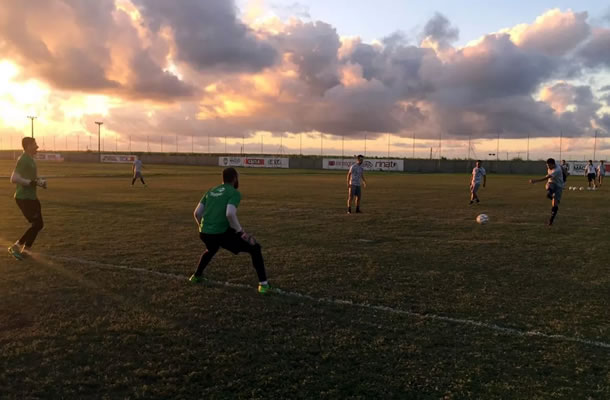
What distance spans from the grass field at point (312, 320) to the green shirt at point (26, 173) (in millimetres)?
Answer: 1194

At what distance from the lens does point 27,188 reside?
8797 millimetres

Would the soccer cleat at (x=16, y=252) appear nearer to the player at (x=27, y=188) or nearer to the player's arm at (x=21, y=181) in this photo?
the player at (x=27, y=188)

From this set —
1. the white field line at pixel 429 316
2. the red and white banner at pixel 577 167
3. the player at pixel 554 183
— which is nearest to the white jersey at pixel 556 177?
the player at pixel 554 183

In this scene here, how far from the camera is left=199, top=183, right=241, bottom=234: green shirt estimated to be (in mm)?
6385

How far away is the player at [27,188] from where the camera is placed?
8594 millimetres

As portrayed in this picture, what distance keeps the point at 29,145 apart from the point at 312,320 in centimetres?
630

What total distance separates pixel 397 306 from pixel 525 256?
185 inches

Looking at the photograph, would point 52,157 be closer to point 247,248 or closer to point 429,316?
point 247,248

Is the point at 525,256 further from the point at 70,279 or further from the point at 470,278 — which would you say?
the point at 70,279

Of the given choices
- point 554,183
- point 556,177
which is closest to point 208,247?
point 554,183

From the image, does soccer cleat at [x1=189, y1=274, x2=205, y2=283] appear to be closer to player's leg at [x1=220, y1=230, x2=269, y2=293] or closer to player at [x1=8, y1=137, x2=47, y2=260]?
player's leg at [x1=220, y1=230, x2=269, y2=293]

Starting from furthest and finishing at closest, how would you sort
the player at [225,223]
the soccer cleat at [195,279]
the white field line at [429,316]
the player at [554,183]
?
1. the player at [554,183]
2. the soccer cleat at [195,279]
3. the player at [225,223]
4. the white field line at [429,316]

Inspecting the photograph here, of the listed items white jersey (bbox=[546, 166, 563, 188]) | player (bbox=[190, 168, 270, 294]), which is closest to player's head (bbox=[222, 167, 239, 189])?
player (bbox=[190, 168, 270, 294])

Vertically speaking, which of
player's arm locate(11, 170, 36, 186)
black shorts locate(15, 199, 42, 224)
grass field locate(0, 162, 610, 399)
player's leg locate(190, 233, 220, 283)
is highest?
player's arm locate(11, 170, 36, 186)
